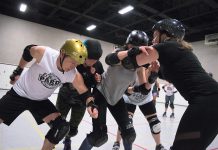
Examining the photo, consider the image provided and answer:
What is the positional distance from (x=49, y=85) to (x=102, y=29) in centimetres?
1338

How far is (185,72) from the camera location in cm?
158

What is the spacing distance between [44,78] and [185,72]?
1366 millimetres

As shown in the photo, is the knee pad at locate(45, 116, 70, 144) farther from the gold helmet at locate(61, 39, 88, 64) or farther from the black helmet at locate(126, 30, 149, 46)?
the black helmet at locate(126, 30, 149, 46)

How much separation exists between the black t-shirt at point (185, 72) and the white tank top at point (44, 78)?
3.36 ft

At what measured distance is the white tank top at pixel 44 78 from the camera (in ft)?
7.24

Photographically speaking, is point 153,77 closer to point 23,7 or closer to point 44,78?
point 44,78

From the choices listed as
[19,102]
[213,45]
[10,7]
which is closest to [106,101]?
[19,102]

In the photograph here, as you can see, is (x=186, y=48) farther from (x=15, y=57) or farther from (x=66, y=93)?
(x=15, y=57)

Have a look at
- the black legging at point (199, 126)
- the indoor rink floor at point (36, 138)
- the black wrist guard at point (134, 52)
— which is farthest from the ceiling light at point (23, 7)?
the black legging at point (199, 126)

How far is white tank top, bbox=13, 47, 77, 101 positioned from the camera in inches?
86.9

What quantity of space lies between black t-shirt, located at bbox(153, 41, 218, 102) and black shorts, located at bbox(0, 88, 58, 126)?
137 cm

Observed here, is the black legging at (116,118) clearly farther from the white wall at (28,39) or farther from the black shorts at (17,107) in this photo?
the white wall at (28,39)

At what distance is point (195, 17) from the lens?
11195 millimetres

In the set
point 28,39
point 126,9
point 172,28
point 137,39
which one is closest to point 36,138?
point 137,39
